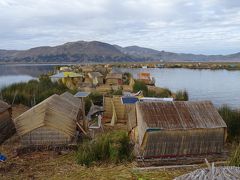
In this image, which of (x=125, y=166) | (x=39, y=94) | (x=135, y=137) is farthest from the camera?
(x=39, y=94)

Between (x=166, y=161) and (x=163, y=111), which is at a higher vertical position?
(x=163, y=111)

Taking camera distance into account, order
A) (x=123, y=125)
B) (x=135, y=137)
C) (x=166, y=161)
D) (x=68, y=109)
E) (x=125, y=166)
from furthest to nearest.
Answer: (x=123, y=125) → (x=68, y=109) → (x=135, y=137) → (x=166, y=161) → (x=125, y=166)

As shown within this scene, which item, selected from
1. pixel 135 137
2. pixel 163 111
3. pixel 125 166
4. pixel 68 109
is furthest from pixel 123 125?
pixel 125 166

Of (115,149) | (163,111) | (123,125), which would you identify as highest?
(163,111)

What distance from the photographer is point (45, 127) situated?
980 centimetres

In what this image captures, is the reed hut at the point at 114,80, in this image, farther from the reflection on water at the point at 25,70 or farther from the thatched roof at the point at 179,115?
the reflection on water at the point at 25,70

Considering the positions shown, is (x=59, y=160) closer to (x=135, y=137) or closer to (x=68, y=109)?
(x=135, y=137)

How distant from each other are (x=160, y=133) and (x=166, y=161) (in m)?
0.78

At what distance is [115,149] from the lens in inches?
325

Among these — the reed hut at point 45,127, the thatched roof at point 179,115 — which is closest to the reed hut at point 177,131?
the thatched roof at point 179,115

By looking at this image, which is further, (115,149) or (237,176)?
(115,149)

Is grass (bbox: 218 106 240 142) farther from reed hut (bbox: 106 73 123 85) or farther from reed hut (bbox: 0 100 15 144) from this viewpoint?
reed hut (bbox: 106 73 123 85)

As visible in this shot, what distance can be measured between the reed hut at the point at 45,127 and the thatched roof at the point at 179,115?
2.63 m

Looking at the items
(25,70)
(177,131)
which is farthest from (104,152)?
(25,70)
